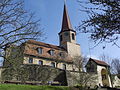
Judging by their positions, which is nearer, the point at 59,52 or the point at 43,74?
the point at 43,74

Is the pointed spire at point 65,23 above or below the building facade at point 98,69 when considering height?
above

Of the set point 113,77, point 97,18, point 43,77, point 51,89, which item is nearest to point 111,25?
point 97,18

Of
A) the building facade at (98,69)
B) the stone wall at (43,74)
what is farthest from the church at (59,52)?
the building facade at (98,69)

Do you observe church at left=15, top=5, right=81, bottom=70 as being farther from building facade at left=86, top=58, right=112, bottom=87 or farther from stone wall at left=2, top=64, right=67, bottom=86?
building facade at left=86, top=58, right=112, bottom=87

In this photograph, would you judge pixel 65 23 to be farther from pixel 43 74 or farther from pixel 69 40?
pixel 43 74

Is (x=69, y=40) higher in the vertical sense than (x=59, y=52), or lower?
higher

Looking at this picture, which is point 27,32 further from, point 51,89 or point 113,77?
point 113,77

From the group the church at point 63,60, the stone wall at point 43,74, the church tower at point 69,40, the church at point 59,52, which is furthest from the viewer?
the church tower at point 69,40

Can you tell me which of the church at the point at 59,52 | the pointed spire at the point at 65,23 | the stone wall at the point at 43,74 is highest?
the pointed spire at the point at 65,23

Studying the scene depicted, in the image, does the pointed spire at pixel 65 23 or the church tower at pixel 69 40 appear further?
the pointed spire at pixel 65 23

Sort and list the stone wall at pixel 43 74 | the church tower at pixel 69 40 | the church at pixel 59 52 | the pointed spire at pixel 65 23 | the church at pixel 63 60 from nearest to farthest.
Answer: the stone wall at pixel 43 74 → the church at pixel 63 60 → the church at pixel 59 52 → the church tower at pixel 69 40 → the pointed spire at pixel 65 23

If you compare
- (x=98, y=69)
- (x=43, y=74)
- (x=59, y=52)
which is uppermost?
(x=59, y=52)

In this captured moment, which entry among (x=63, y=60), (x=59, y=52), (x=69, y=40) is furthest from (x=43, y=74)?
(x=69, y=40)

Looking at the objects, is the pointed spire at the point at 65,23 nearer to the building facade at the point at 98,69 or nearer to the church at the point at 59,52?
the church at the point at 59,52
